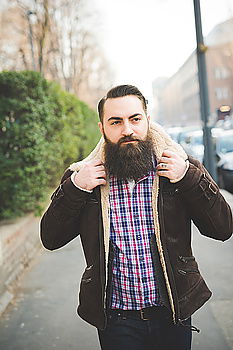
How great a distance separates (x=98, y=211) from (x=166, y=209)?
1.11 ft

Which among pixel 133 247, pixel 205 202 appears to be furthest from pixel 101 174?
pixel 205 202

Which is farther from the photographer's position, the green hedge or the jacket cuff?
the green hedge

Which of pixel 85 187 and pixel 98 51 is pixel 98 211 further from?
pixel 98 51

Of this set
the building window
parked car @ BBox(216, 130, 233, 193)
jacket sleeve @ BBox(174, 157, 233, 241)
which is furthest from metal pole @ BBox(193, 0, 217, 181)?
the building window


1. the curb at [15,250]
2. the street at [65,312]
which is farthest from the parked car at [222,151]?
the street at [65,312]

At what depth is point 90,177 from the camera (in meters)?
1.96

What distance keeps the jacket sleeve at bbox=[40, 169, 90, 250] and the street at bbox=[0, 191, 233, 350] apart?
5.72 feet

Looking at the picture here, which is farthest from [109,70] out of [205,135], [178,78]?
[178,78]

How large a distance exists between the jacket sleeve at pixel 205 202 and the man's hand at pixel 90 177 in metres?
0.37

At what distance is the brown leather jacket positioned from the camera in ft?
6.31

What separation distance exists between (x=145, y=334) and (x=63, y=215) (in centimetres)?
71

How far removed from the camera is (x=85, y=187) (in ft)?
6.40

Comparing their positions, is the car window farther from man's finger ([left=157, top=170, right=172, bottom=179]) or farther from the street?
man's finger ([left=157, top=170, right=172, bottom=179])

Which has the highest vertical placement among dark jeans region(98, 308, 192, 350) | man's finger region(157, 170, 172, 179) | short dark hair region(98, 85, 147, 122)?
short dark hair region(98, 85, 147, 122)
